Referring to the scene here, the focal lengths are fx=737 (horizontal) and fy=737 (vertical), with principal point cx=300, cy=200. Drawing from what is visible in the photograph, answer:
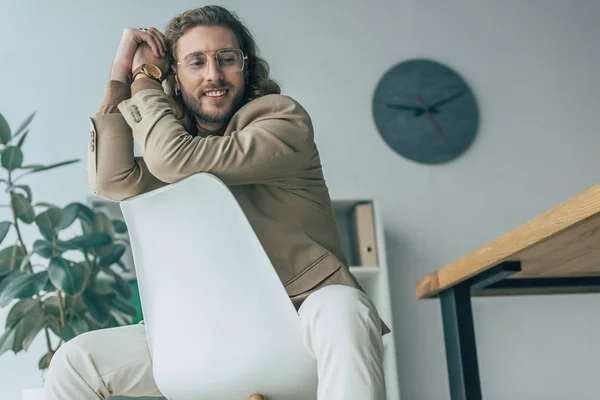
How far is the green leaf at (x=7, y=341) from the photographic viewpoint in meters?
2.55

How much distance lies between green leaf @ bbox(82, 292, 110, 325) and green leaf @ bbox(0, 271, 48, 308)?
0.52 ft

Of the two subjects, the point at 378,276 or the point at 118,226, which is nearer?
the point at 118,226

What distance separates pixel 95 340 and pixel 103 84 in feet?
7.53

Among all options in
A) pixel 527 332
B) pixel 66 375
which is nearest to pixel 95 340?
pixel 66 375

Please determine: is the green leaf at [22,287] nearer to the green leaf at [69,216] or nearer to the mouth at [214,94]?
the green leaf at [69,216]

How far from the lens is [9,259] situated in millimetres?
2699

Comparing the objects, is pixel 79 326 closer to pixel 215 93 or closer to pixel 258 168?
pixel 215 93

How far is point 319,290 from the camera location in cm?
119

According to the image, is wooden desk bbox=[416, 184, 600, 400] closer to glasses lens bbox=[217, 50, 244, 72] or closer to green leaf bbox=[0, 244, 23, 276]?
glasses lens bbox=[217, 50, 244, 72]

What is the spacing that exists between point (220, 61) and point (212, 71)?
0.04m

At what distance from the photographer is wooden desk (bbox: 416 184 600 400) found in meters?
1.29

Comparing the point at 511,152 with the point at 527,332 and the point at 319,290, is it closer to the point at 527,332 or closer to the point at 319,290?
the point at 527,332

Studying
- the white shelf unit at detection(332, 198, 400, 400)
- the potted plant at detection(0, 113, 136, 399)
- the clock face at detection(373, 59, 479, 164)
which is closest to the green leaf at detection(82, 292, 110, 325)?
the potted plant at detection(0, 113, 136, 399)

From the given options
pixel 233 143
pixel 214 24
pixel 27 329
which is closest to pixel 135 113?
pixel 233 143
